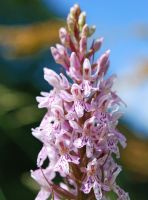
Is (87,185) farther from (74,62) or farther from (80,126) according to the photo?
(74,62)

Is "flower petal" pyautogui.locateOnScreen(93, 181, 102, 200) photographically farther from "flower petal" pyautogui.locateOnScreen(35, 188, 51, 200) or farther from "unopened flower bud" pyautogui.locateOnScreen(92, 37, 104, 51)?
"unopened flower bud" pyautogui.locateOnScreen(92, 37, 104, 51)

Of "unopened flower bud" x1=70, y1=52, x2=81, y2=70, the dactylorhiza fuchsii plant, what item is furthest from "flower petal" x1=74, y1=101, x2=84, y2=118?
"unopened flower bud" x1=70, y1=52, x2=81, y2=70

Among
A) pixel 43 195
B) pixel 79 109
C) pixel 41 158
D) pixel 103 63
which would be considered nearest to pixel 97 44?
pixel 103 63

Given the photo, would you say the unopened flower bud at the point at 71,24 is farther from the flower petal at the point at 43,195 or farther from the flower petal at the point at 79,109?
the flower petal at the point at 43,195

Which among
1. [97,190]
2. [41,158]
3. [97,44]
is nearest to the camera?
[97,190]

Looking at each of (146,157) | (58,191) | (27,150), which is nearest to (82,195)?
(58,191)

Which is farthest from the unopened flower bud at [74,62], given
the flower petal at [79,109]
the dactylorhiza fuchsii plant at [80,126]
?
the flower petal at [79,109]

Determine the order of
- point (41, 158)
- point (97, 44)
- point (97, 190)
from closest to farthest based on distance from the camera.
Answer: point (97, 190), point (41, 158), point (97, 44)

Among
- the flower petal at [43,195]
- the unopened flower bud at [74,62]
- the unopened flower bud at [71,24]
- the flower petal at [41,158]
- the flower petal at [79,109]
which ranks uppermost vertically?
the unopened flower bud at [71,24]

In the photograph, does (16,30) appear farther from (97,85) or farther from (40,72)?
(97,85)
